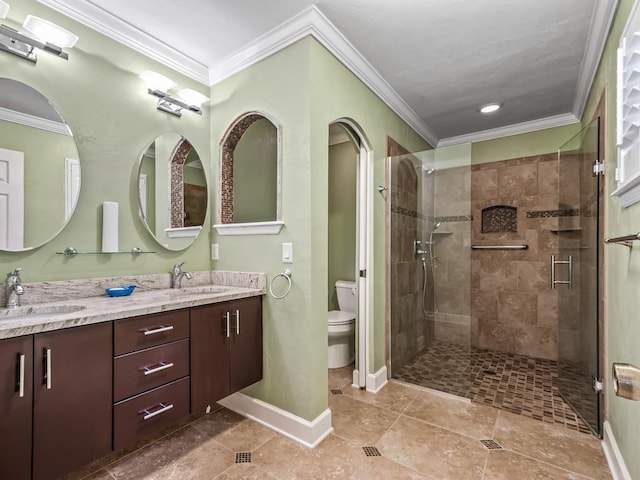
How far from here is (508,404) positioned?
2.27 m

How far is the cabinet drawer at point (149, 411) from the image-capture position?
1.41m

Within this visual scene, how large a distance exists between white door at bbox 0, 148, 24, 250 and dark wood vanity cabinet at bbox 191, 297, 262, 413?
945 millimetres

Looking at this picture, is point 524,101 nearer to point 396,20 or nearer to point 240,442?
point 396,20

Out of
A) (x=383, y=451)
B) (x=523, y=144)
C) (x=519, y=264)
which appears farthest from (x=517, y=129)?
(x=383, y=451)

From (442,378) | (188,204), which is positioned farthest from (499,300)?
(188,204)

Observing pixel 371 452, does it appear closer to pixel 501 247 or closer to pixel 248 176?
pixel 248 176

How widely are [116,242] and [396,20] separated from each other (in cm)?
217

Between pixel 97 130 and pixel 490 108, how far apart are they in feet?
10.7

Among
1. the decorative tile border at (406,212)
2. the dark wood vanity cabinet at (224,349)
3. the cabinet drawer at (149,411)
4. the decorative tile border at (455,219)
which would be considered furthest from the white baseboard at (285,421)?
the decorative tile border at (455,219)

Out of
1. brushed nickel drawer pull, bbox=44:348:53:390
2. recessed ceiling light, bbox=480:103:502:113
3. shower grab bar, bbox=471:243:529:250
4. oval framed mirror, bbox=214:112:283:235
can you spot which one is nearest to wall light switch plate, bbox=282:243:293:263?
oval framed mirror, bbox=214:112:283:235

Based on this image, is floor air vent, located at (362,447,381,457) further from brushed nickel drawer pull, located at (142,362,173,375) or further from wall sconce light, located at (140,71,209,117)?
wall sconce light, located at (140,71,209,117)

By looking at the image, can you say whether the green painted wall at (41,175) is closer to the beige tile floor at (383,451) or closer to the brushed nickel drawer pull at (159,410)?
the brushed nickel drawer pull at (159,410)

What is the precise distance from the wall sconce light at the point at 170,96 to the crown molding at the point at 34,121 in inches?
23.4

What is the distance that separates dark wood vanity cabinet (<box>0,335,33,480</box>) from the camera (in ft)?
3.61
